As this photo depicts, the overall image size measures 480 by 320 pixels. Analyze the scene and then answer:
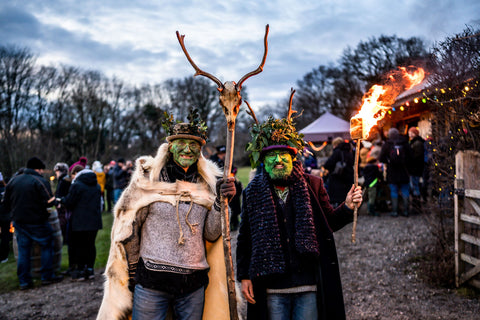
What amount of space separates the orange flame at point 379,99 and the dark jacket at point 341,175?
506cm

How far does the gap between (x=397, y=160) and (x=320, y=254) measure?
651 cm

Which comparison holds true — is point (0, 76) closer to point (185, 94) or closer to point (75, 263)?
point (185, 94)

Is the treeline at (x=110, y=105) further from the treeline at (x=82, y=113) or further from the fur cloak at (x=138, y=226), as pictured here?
the fur cloak at (x=138, y=226)

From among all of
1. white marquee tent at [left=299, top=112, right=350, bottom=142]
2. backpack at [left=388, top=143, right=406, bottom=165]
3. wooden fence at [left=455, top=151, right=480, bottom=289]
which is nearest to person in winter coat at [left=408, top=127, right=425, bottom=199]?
backpack at [left=388, top=143, right=406, bottom=165]

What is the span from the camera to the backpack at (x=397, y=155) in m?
8.41

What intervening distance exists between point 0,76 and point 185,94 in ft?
62.0

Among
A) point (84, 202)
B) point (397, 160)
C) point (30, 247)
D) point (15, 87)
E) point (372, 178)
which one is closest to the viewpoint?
point (30, 247)

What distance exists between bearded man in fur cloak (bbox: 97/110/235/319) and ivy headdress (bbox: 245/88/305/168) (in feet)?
1.37

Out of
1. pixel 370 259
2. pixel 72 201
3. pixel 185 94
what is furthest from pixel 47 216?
pixel 185 94

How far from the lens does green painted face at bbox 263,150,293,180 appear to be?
2803 mm

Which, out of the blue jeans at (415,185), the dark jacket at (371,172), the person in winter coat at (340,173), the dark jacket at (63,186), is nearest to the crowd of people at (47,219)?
the dark jacket at (63,186)

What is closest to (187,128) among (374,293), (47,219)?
(374,293)

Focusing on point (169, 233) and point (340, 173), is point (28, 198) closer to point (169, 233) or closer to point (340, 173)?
point (169, 233)

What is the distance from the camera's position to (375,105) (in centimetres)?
297
